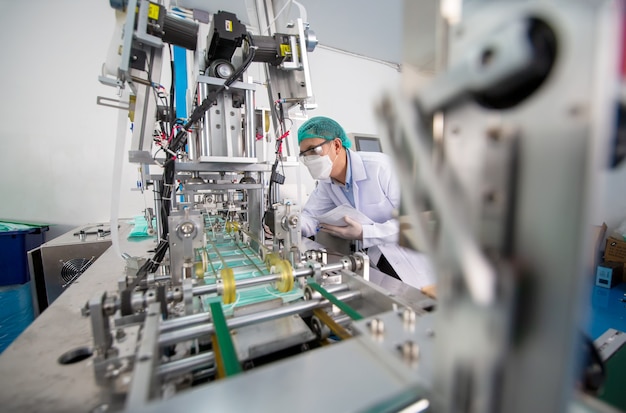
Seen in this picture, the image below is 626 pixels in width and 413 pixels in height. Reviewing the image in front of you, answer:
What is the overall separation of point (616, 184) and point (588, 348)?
0.82ft

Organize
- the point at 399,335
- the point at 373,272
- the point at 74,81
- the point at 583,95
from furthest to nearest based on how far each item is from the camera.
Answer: the point at 74,81, the point at 373,272, the point at 399,335, the point at 583,95

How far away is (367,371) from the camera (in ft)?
1.24

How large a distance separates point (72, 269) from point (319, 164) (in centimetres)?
196

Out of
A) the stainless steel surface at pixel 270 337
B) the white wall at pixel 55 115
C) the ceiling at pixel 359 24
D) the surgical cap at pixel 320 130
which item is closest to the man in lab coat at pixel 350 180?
the surgical cap at pixel 320 130

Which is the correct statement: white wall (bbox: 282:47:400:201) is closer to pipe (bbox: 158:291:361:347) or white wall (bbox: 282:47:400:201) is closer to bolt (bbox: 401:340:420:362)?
pipe (bbox: 158:291:361:347)

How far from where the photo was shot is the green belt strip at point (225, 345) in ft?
1.45

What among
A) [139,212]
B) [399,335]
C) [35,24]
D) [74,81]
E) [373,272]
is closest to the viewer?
[399,335]

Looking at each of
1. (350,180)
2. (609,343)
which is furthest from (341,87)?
(609,343)

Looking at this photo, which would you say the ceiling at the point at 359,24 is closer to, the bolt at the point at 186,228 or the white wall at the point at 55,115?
the white wall at the point at 55,115

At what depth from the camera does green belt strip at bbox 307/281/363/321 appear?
0.60 m

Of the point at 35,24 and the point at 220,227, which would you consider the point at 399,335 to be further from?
the point at 35,24

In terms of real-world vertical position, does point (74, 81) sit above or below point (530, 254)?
above

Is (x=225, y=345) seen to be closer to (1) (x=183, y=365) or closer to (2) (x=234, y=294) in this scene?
(1) (x=183, y=365)

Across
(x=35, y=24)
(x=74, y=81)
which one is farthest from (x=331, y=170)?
(x=35, y=24)
